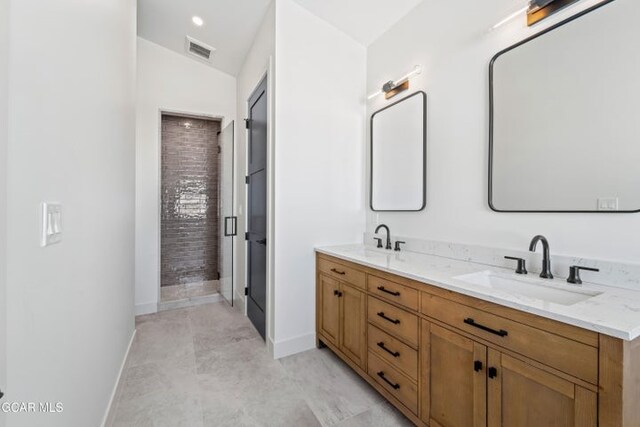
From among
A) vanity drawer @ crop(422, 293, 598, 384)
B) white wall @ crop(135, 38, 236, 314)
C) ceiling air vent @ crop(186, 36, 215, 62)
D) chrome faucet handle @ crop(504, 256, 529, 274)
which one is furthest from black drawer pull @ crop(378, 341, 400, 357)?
ceiling air vent @ crop(186, 36, 215, 62)

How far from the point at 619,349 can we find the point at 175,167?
4.65 metres

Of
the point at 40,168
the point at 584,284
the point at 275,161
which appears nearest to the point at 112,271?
the point at 40,168

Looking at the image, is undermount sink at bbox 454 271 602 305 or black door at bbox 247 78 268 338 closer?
undermount sink at bbox 454 271 602 305

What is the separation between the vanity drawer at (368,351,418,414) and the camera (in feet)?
5.14

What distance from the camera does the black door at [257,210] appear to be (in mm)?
2703

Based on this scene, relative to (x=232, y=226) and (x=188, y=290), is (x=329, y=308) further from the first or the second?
(x=188, y=290)

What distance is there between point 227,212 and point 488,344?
325 centimetres

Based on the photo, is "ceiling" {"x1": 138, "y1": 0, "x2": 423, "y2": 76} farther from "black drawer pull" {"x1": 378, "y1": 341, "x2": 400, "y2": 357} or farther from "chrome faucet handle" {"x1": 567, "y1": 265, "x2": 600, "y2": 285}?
"black drawer pull" {"x1": 378, "y1": 341, "x2": 400, "y2": 357}

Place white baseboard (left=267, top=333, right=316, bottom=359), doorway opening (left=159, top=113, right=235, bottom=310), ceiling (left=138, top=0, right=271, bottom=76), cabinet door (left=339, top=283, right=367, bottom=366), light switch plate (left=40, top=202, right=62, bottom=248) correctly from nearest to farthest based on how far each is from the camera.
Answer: light switch plate (left=40, top=202, right=62, bottom=248) → cabinet door (left=339, top=283, right=367, bottom=366) → white baseboard (left=267, top=333, right=316, bottom=359) → ceiling (left=138, top=0, right=271, bottom=76) → doorway opening (left=159, top=113, right=235, bottom=310)

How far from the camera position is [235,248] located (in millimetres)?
3768

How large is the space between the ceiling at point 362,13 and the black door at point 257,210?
2.51 feet

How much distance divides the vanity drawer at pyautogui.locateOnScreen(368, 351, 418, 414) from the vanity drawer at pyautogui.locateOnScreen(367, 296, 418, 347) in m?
0.21

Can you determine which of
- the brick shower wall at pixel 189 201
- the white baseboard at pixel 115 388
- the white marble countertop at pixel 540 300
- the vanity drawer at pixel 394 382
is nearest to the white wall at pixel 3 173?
the white baseboard at pixel 115 388

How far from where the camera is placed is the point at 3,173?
673 mm
